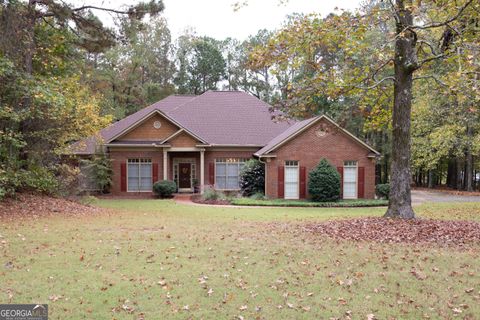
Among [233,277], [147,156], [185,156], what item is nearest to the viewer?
[233,277]

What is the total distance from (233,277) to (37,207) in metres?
10.7

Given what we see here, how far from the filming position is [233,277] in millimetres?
6734

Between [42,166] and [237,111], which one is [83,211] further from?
[237,111]

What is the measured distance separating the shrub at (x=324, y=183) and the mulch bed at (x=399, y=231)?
1104 centimetres

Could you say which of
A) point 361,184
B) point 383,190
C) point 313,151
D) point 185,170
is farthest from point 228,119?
point 383,190

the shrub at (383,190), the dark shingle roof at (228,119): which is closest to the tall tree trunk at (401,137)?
the shrub at (383,190)

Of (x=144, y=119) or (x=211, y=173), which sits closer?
(x=144, y=119)

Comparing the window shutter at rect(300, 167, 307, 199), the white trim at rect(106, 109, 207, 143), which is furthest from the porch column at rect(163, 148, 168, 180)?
the window shutter at rect(300, 167, 307, 199)

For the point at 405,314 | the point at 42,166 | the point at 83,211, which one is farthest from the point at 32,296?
the point at 42,166

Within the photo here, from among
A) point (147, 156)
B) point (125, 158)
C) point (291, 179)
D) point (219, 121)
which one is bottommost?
point (291, 179)

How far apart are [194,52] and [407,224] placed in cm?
4461

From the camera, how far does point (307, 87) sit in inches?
452

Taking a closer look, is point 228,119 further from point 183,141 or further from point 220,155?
point 183,141

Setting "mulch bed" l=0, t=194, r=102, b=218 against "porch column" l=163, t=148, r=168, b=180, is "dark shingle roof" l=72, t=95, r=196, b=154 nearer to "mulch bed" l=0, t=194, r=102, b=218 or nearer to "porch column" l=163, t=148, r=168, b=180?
"porch column" l=163, t=148, r=168, b=180
